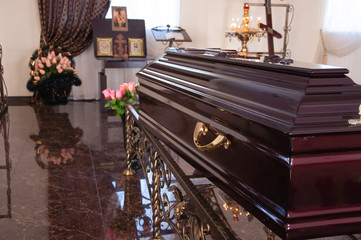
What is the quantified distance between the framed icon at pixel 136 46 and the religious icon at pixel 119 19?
Answer: 23cm

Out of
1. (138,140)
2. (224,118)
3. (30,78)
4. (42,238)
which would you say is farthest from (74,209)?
(30,78)

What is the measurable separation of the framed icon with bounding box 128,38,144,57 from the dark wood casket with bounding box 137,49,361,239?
4958 mm

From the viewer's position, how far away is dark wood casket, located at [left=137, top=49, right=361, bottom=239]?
26.4 inches

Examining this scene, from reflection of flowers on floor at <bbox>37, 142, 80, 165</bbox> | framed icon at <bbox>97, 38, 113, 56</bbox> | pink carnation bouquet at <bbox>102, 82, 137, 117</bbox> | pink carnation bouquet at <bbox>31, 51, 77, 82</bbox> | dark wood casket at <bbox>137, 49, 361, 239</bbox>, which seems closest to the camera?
dark wood casket at <bbox>137, 49, 361, 239</bbox>

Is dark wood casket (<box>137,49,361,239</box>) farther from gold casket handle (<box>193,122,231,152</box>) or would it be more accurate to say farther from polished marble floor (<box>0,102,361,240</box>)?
polished marble floor (<box>0,102,361,240</box>)

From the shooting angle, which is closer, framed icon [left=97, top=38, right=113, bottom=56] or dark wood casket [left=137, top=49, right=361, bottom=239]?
dark wood casket [left=137, top=49, right=361, bottom=239]

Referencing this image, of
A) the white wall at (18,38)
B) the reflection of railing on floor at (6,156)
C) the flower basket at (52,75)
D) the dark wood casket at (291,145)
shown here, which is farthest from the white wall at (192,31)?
the dark wood casket at (291,145)

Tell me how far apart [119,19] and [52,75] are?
4.55 ft

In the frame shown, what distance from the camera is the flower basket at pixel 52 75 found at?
17.9 ft

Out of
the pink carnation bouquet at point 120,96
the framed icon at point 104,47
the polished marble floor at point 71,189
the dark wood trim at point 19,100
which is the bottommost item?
the polished marble floor at point 71,189

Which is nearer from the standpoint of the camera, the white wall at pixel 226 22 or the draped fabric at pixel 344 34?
the draped fabric at pixel 344 34

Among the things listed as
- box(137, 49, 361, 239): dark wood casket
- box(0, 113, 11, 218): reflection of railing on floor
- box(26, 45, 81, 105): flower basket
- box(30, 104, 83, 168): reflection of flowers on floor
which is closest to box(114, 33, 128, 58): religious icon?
box(26, 45, 81, 105): flower basket

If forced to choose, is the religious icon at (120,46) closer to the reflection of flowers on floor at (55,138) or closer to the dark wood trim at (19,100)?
the reflection of flowers on floor at (55,138)

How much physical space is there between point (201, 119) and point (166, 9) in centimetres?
550
